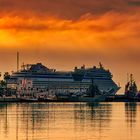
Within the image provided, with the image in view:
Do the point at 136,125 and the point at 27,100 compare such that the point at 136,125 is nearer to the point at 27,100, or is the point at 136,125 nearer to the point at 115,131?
the point at 115,131

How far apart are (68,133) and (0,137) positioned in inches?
251

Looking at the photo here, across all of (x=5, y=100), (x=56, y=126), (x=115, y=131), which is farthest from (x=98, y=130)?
(x=5, y=100)

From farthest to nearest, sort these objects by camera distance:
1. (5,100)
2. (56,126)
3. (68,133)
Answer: (5,100)
(56,126)
(68,133)

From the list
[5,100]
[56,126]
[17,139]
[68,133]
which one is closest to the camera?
[17,139]

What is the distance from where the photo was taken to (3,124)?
2995 inches

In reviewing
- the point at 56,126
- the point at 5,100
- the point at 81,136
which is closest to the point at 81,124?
the point at 56,126

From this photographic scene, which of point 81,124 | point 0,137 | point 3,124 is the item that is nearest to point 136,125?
point 81,124

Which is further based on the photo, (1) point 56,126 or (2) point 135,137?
(1) point 56,126

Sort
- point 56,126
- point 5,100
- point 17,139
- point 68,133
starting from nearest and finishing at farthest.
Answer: point 17,139 < point 68,133 < point 56,126 < point 5,100

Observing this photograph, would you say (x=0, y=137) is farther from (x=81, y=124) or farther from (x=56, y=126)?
(x=81, y=124)

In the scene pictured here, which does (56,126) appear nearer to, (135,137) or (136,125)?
(136,125)

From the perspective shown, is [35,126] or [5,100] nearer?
[35,126]

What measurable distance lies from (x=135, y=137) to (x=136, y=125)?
14.7 m

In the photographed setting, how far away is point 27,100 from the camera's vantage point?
197 meters
